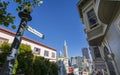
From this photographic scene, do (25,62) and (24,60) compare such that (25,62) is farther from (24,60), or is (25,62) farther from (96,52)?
(96,52)

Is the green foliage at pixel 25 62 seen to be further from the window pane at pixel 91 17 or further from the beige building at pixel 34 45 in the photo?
the window pane at pixel 91 17

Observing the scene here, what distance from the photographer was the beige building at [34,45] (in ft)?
67.1

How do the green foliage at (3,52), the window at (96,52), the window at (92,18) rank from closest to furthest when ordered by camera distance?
the window at (92,18) < the green foliage at (3,52) < the window at (96,52)

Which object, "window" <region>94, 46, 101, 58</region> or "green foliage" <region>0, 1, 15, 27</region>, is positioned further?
"window" <region>94, 46, 101, 58</region>

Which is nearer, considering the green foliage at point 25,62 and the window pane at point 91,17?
the window pane at point 91,17

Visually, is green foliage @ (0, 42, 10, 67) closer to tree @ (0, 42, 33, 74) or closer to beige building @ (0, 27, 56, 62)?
tree @ (0, 42, 33, 74)

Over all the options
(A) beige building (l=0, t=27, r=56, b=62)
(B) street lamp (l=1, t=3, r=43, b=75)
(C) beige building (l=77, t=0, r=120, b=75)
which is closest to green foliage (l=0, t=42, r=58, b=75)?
(A) beige building (l=0, t=27, r=56, b=62)

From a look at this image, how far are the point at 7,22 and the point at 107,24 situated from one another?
580 centimetres

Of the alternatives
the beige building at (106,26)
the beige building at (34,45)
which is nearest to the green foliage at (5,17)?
the beige building at (106,26)

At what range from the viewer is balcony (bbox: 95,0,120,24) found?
5852mm

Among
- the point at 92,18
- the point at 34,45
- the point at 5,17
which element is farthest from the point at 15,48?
the point at 34,45

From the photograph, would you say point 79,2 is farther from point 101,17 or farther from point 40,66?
point 40,66

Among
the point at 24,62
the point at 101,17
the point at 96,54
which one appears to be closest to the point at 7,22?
the point at 101,17

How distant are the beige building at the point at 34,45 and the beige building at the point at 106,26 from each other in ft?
47.4
